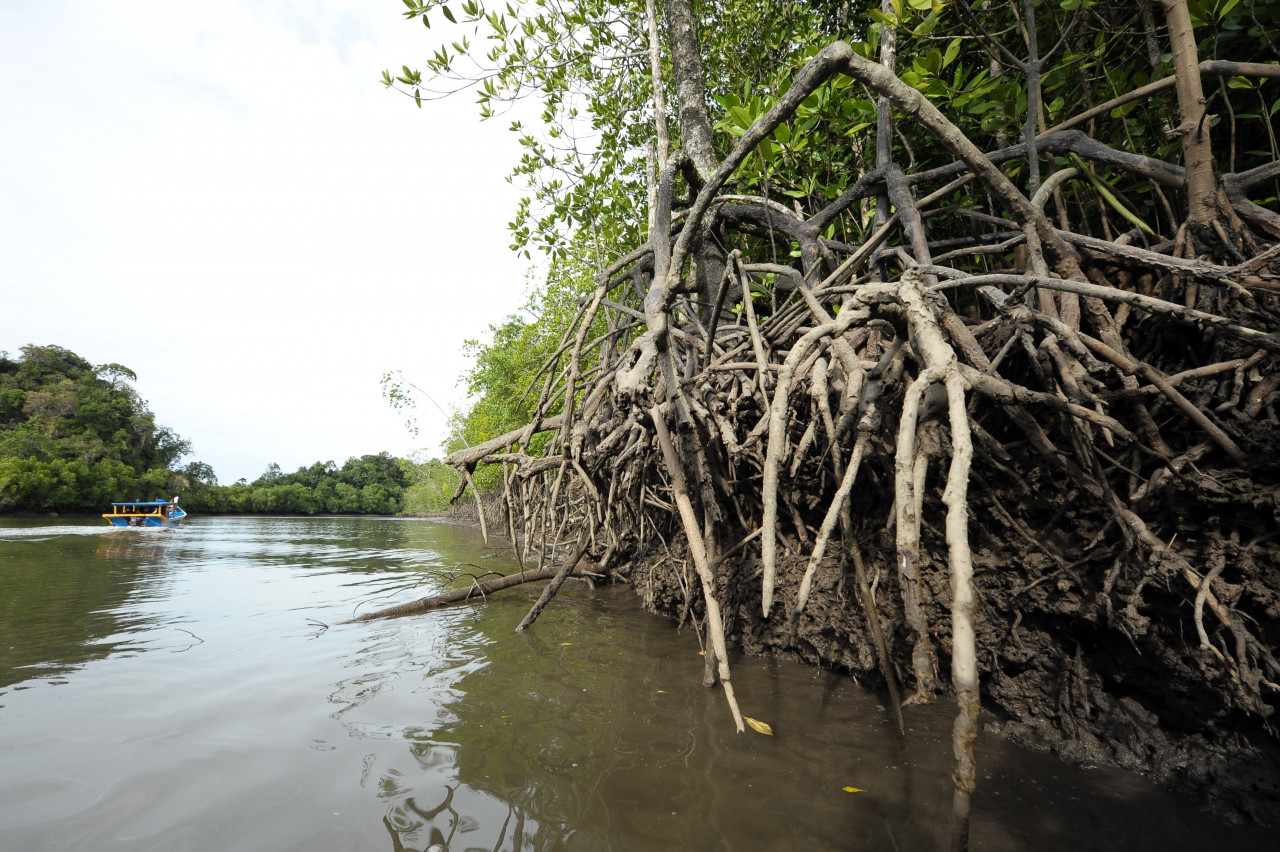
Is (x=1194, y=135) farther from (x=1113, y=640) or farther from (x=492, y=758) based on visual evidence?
(x=492, y=758)

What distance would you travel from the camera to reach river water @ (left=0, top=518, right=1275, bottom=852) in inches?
62.7

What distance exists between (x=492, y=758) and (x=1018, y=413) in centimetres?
230

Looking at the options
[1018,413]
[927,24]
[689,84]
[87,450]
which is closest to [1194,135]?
[927,24]

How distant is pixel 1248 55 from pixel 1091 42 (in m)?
0.87

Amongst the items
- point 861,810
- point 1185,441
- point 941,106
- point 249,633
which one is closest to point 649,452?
point 861,810

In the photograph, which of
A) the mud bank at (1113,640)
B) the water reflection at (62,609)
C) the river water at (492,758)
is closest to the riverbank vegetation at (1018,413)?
the mud bank at (1113,640)

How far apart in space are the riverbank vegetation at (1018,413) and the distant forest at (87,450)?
3876cm

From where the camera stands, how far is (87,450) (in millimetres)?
32719

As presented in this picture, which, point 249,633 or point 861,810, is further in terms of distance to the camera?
point 249,633

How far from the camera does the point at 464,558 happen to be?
9.03 m

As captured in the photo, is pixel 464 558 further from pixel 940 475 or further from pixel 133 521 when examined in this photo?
pixel 133 521

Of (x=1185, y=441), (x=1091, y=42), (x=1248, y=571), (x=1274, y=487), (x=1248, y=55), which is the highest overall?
(x=1091, y=42)

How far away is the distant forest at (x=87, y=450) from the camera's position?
29.0 m

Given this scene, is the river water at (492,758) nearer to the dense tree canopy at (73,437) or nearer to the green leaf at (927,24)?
the green leaf at (927,24)
